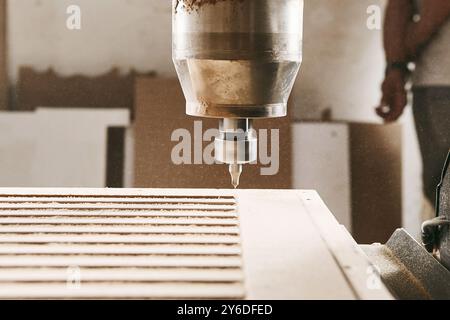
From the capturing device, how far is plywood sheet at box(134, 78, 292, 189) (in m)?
2.58

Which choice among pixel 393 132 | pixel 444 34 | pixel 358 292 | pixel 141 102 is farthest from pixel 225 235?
pixel 444 34

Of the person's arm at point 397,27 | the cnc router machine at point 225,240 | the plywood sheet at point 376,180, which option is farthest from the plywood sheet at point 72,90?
the cnc router machine at point 225,240

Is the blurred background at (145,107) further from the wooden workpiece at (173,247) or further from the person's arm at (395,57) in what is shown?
A: the wooden workpiece at (173,247)

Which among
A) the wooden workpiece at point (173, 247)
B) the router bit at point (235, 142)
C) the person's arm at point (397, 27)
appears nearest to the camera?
the wooden workpiece at point (173, 247)

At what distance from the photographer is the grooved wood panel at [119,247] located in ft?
2.77

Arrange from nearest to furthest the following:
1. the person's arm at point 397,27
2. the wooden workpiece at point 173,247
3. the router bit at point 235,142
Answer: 1. the wooden workpiece at point 173,247
2. the router bit at point 235,142
3. the person's arm at point 397,27

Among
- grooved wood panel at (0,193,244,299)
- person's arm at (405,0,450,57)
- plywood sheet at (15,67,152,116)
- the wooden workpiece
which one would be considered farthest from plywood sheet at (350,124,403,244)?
grooved wood panel at (0,193,244,299)

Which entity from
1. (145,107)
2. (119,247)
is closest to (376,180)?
(145,107)

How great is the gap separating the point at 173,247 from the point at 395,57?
6.36 ft

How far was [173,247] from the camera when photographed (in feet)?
3.34

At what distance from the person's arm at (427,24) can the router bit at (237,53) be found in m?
1.79

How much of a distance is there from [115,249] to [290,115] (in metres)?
1.76

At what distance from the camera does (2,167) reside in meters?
2.65
